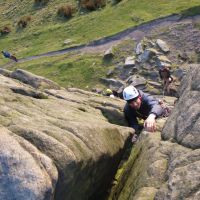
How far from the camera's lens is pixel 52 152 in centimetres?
1409

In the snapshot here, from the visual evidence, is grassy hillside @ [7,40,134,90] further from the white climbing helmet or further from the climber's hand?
the climber's hand

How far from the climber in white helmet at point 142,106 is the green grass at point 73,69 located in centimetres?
2829

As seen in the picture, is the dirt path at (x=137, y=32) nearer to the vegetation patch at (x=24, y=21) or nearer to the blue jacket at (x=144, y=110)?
the vegetation patch at (x=24, y=21)

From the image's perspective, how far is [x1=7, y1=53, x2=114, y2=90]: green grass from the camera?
169 feet

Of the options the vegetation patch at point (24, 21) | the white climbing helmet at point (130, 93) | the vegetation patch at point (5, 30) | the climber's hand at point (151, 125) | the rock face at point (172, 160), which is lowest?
the vegetation patch at point (5, 30)

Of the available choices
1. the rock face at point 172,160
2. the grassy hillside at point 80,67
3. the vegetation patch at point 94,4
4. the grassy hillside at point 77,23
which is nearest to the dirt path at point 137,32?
the grassy hillside at point 77,23

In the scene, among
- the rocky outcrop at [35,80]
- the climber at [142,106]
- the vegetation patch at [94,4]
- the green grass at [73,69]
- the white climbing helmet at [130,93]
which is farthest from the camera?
the vegetation patch at [94,4]

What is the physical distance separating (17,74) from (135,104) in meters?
16.2

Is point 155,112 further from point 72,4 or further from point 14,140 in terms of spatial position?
point 72,4

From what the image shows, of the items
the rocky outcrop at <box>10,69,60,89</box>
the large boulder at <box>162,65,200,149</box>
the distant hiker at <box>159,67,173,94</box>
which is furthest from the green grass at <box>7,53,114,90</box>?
the large boulder at <box>162,65,200,149</box>

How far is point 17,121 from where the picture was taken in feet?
50.4

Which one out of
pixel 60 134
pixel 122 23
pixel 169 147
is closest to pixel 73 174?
pixel 60 134

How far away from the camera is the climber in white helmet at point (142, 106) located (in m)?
18.8

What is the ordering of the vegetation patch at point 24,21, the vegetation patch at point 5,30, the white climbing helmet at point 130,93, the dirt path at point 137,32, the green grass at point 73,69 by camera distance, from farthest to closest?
the vegetation patch at point 5,30, the vegetation patch at point 24,21, the dirt path at point 137,32, the green grass at point 73,69, the white climbing helmet at point 130,93
